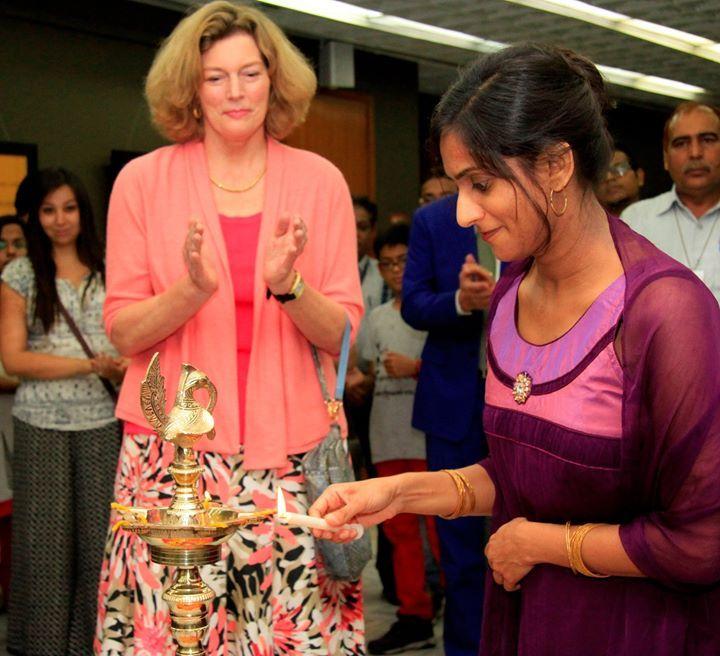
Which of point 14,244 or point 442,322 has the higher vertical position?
point 14,244

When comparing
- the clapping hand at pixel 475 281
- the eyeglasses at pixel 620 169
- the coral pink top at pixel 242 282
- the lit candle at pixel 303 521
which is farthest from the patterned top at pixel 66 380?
the lit candle at pixel 303 521

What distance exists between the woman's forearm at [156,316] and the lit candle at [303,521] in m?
0.83

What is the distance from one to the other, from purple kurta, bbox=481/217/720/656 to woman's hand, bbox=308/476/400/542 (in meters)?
0.21

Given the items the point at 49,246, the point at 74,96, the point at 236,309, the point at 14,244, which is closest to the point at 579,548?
the point at 236,309

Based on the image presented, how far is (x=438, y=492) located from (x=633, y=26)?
856 centimetres

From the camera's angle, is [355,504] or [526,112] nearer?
[526,112]

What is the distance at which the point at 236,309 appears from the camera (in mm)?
2686

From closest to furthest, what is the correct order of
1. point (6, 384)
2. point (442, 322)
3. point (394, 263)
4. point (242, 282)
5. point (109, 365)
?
1. point (242, 282)
2. point (442, 322)
3. point (109, 365)
4. point (6, 384)
5. point (394, 263)

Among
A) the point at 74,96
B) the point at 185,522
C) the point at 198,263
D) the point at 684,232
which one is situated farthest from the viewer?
the point at 74,96

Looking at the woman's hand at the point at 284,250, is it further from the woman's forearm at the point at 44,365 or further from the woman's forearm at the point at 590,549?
the woman's forearm at the point at 44,365

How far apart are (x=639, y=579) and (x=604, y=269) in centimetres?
51

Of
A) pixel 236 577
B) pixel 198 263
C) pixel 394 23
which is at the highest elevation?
pixel 394 23

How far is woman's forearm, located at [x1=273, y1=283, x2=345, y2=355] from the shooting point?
2.59m

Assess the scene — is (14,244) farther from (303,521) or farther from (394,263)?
(303,521)
